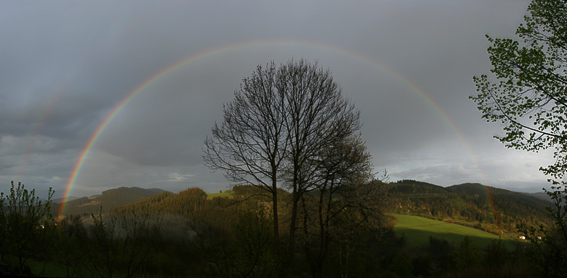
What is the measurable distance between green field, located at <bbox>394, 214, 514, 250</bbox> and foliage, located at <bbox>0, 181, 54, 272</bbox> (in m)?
74.2

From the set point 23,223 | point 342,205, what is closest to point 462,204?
point 342,205

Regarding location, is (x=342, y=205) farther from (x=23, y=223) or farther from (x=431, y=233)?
(x=431, y=233)

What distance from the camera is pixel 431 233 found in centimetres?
7881

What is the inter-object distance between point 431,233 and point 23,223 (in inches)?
3455

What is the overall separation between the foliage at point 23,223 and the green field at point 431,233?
74.2 metres

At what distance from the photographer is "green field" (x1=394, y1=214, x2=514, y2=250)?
7256cm

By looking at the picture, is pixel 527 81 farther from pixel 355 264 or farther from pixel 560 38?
pixel 355 264

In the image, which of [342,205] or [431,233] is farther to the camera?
[431,233]

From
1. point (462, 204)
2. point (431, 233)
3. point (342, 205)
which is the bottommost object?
point (431, 233)

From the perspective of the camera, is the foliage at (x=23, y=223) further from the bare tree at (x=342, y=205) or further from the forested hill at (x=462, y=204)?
the forested hill at (x=462, y=204)

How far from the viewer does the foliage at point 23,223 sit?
8.42 metres

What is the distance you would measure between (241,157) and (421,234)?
258 ft

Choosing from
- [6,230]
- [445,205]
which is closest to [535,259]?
[6,230]

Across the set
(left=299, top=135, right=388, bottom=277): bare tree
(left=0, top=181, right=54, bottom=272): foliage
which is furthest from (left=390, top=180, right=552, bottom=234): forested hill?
(left=0, top=181, right=54, bottom=272): foliage
